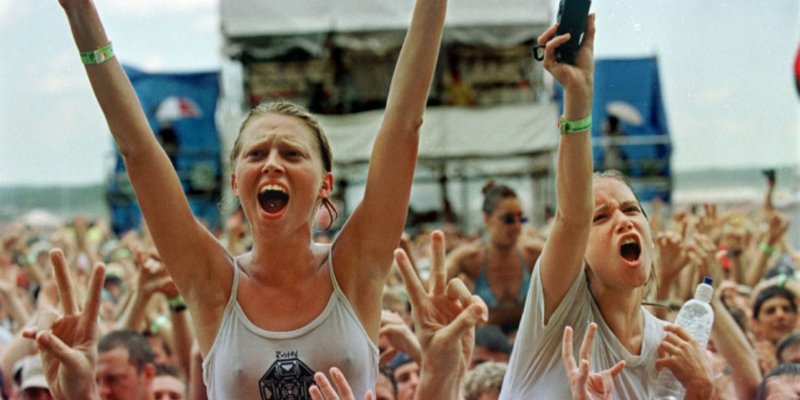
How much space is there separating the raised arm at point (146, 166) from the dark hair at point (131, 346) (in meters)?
1.17

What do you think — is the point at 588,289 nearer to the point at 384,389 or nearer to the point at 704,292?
the point at 704,292

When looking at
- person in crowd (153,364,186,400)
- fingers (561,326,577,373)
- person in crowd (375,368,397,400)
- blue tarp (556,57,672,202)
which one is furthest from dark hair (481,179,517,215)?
fingers (561,326,577,373)

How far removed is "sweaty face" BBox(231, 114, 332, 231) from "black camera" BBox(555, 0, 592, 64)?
1.85 ft

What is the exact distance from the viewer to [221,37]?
10.2 meters

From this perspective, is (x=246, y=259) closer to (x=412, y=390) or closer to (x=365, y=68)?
(x=412, y=390)

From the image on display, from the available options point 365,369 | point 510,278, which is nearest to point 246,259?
point 365,369

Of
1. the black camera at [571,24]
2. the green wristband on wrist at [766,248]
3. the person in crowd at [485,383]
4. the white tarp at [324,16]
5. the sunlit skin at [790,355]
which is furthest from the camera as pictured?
the white tarp at [324,16]

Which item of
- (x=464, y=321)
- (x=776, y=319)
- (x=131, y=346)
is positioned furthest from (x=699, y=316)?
(x=776, y=319)

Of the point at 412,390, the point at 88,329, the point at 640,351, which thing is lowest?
the point at 412,390

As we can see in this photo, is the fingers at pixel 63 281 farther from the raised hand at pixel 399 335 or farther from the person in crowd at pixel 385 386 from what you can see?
the person in crowd at pixel 385 386

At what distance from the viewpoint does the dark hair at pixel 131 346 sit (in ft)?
11.0

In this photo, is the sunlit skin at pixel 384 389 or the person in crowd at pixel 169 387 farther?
the person in crowd at pixel 169 387

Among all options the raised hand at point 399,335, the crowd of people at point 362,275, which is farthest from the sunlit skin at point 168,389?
the crowd of people at point 362,275

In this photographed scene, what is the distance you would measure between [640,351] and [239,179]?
951 mm
